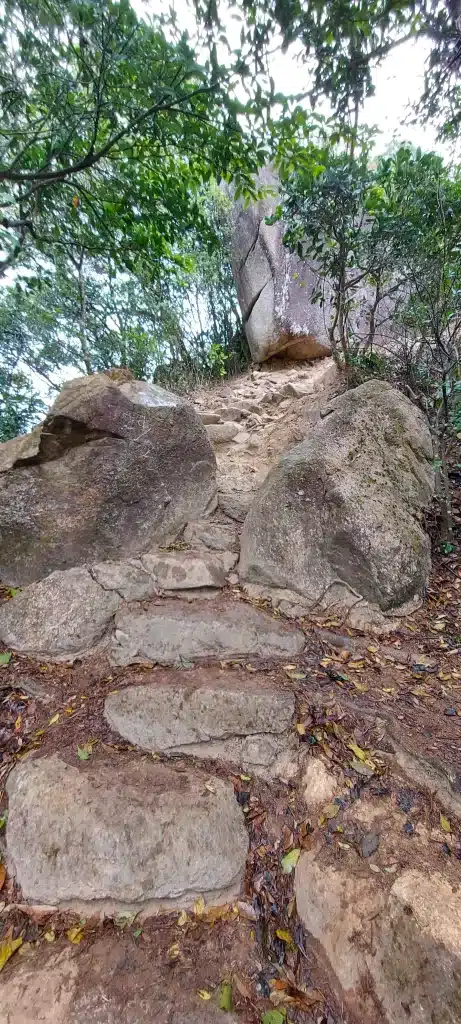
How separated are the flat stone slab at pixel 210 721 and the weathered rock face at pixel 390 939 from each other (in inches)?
23.2

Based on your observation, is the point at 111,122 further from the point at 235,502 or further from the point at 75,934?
the point at 75,934

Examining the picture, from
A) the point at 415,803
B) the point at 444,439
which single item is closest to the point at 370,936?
the point at 415,803

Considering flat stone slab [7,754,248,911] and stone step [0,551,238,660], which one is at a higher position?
stone step [0,551,238,660]

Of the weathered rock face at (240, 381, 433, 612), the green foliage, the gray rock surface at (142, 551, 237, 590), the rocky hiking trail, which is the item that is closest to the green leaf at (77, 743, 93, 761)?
the rocky hiking trail

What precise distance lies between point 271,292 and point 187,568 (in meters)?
7.51

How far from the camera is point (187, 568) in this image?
3.32m

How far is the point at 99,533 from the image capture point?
134 inches

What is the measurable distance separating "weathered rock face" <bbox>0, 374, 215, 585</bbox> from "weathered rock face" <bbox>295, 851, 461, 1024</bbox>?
100 inches

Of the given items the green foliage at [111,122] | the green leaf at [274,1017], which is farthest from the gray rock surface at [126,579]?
the green foliage at [111,122]

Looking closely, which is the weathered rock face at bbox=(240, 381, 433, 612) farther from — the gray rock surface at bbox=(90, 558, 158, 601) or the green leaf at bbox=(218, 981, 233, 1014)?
the green leaf at bbox=(218, 981, 233, 1014)

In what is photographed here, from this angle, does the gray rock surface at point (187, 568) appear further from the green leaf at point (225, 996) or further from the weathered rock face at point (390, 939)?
the green leaf at point (225, 996)

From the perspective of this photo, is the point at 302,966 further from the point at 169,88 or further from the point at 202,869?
the point at 169,88

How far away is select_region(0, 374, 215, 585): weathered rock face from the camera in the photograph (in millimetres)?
3283

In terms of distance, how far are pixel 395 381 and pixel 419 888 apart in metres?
4.85
